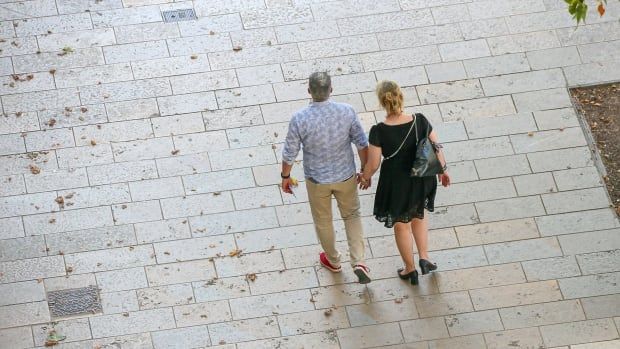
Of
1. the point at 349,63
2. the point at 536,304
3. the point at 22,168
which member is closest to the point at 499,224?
the point at 536,304

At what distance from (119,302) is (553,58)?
5107 mm

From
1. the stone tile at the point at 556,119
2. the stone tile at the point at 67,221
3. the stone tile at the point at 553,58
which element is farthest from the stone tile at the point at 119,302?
the stone tile at the point at 553,58

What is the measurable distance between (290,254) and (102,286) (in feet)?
5.36

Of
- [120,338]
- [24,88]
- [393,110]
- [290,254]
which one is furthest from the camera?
[24,88]

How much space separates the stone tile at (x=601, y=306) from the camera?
360 inches

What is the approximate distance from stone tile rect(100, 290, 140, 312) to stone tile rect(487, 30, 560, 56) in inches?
180

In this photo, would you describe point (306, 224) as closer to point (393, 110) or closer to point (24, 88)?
point (393, 110)

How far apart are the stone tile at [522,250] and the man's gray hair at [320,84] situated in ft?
7.49

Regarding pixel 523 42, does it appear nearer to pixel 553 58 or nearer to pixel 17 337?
pixel 553 58

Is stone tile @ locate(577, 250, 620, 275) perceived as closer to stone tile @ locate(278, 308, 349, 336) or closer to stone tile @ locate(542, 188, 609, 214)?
stone tile @ locate(542, 188, 609, 214)

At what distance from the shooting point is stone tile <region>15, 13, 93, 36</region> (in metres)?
11.5

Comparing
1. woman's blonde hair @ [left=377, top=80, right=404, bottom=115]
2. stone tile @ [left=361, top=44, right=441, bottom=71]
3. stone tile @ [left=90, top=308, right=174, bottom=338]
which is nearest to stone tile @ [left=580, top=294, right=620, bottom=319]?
woman's blonde hair @ [left=377, top=80, right=404, bottom=115]

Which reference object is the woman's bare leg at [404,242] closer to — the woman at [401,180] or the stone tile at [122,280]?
the woman at [401,180]

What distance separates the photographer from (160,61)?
11273 millimetres
